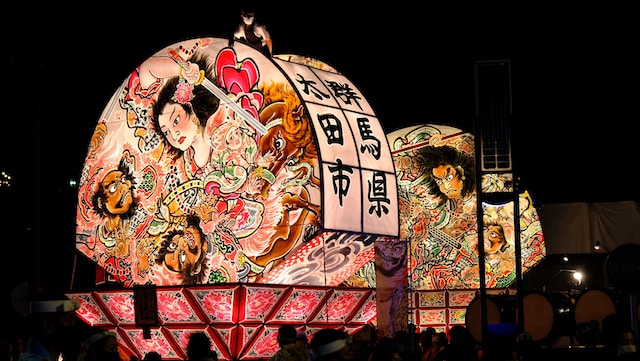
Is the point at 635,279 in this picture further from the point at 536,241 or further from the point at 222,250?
the point at 536,241

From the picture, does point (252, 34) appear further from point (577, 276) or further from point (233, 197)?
point (577, 276)

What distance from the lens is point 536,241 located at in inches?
1182

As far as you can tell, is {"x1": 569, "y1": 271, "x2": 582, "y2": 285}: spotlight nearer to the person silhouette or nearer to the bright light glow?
the bright light glow

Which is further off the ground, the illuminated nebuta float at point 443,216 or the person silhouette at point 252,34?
the person silhouette at point 252,34

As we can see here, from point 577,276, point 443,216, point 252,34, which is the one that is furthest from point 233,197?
point 577,276

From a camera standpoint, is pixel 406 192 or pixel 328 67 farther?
pixel 406 192

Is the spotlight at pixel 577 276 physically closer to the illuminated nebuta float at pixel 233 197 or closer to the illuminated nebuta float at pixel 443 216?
the illuminated nebuta float at pixel 443 216

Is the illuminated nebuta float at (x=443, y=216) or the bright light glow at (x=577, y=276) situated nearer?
the illuminated nebuta float at (x=443, y=216)

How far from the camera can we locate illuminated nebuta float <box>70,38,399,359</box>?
719 inches

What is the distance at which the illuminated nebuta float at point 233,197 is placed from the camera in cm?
1825

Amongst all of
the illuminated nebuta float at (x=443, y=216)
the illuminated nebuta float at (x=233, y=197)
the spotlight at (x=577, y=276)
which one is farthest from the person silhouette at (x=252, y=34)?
the spotlight at (x=577, y=276)

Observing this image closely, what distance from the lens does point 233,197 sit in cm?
1930

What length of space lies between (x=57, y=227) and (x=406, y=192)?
1247 cm

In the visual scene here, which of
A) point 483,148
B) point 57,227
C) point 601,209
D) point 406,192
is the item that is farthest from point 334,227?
point 57,227
